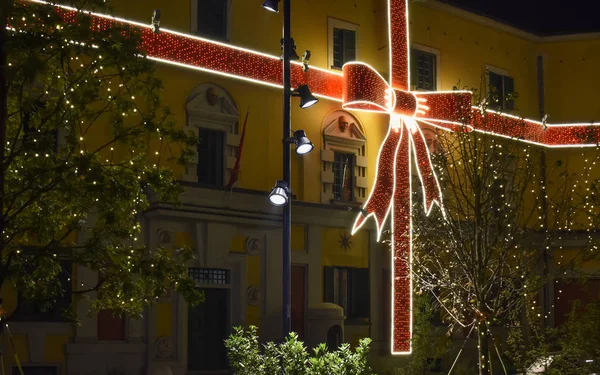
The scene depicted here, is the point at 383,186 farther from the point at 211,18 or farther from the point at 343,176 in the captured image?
the point at 211,18

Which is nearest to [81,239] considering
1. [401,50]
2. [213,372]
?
[213,372]

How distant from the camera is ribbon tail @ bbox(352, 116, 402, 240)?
27000mm

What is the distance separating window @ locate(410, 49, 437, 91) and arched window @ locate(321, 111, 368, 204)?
3.21 m

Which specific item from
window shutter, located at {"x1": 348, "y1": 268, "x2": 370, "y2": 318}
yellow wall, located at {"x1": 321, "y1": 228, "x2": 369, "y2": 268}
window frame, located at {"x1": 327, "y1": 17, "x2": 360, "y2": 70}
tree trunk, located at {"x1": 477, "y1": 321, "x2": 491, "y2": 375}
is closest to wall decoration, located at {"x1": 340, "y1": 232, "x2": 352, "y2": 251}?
yellow wall, located at {"x1": 321, "y1": 228, "x2": 369, "y2": 268}

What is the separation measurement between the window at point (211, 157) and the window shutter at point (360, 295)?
5410mm

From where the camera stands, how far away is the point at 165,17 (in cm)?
2405

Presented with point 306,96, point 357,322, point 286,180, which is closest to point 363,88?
point 357,322

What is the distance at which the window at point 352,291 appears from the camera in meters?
27.3

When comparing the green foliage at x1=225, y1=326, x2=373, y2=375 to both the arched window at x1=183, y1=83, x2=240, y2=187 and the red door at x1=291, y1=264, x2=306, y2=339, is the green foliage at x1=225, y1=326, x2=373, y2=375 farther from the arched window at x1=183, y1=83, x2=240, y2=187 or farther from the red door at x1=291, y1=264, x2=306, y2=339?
the red door at x1=291, y1=264, x2=306, y2=339

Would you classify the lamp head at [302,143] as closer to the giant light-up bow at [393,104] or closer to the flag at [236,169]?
the flag at [236,169]

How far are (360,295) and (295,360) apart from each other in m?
13.3

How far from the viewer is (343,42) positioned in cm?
2836

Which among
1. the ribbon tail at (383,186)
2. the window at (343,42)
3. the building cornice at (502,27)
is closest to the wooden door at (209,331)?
the ribbon tail at (383,186)

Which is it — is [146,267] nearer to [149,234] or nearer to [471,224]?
[471,224]
